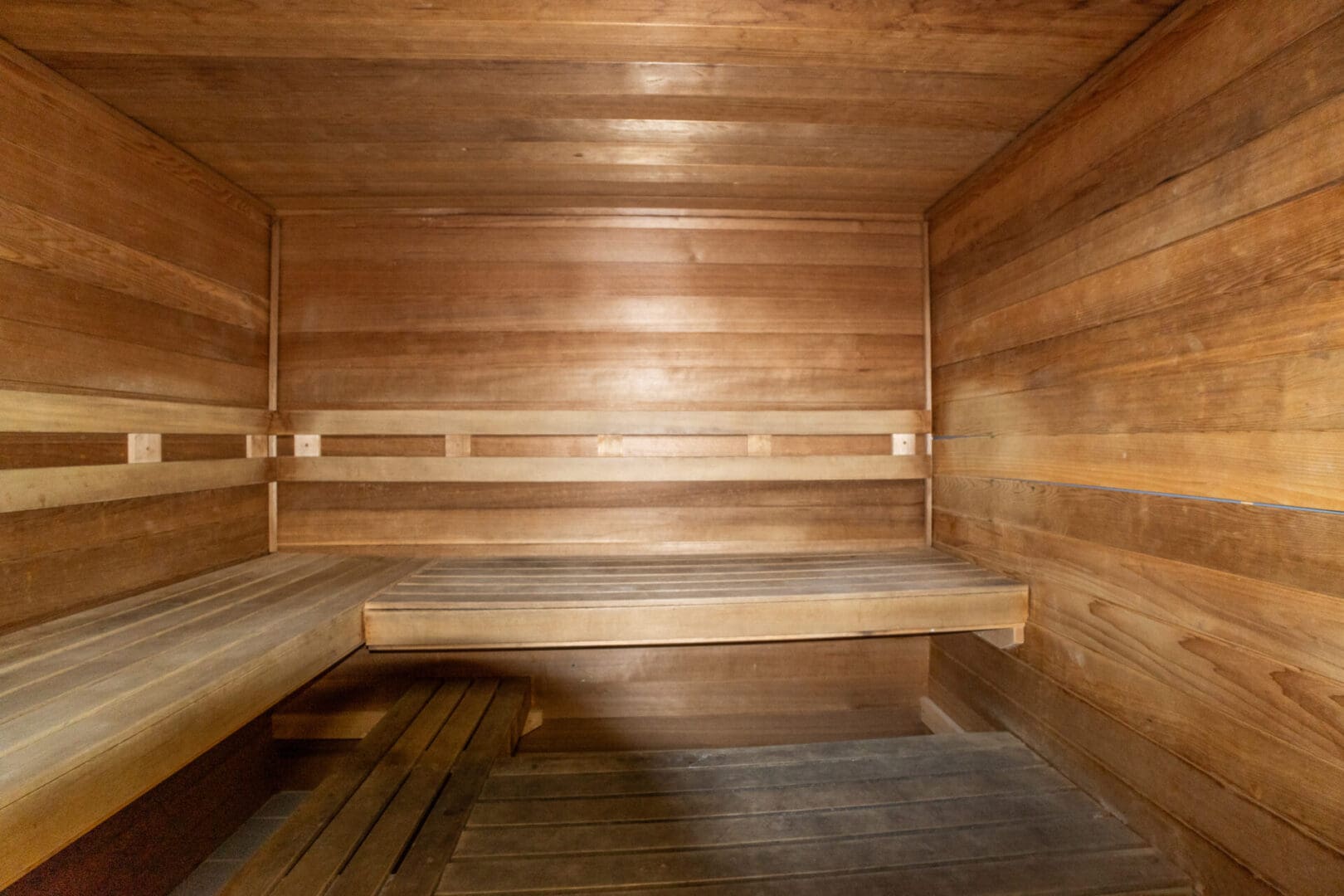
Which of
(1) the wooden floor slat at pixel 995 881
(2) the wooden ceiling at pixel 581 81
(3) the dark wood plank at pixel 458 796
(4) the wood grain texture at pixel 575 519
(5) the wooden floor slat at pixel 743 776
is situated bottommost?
(1) the wooden floor slat at pixel 995 881

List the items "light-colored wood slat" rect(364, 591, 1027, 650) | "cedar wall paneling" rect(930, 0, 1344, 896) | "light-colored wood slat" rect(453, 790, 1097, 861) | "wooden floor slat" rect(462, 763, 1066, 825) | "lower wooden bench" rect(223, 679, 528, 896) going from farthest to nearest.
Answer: "light-colored wood slat" rect(364, 591, 1027, 650) → "wooden floor slat" rect(462, 763, 1066, 825) → "light-colored wood slat" rect(453, 790, 1097, 861) → "lower wooden bench" rect(223, 679, 528, 896) → "cedar wall paneling" rect(930, 0, 1344, 896)

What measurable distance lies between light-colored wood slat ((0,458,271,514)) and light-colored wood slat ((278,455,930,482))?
27 centimetres

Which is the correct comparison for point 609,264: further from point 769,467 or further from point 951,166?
point 951,166

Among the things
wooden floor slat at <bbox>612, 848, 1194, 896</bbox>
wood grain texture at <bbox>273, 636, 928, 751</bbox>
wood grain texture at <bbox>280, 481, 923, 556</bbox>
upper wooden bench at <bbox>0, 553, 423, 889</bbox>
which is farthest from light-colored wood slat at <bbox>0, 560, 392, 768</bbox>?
wooden floor slat at <bbox>612, 848, 1194, 896</bbox>

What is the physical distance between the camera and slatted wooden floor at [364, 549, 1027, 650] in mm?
1843

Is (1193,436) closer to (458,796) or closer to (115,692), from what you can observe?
(458,796)

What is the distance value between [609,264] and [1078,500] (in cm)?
207

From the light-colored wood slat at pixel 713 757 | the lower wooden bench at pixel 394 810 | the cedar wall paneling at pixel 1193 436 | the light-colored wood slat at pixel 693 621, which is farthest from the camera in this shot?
the light-colored wood slat at pixel 693 621

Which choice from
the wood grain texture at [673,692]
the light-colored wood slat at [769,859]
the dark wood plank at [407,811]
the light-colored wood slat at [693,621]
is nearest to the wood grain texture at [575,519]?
the wood grain texture at [673,692]

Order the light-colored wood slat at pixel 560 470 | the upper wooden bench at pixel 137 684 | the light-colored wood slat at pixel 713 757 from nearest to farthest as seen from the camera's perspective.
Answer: the upper wooden bench at pixel 137 684 → the light-colored wood slat at pixel 713 757 → the light-colored wood slat at pixel 560 470

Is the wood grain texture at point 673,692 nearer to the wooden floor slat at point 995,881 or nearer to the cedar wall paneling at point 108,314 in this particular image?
the cedar wall paneling at point 108,314

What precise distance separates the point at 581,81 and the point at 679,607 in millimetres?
1716

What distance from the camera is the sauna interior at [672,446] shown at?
124 centimetres

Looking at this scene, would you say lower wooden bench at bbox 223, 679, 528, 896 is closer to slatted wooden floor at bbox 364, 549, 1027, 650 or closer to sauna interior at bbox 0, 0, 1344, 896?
sauna interior at bbox 0, 0, 1344, 896
